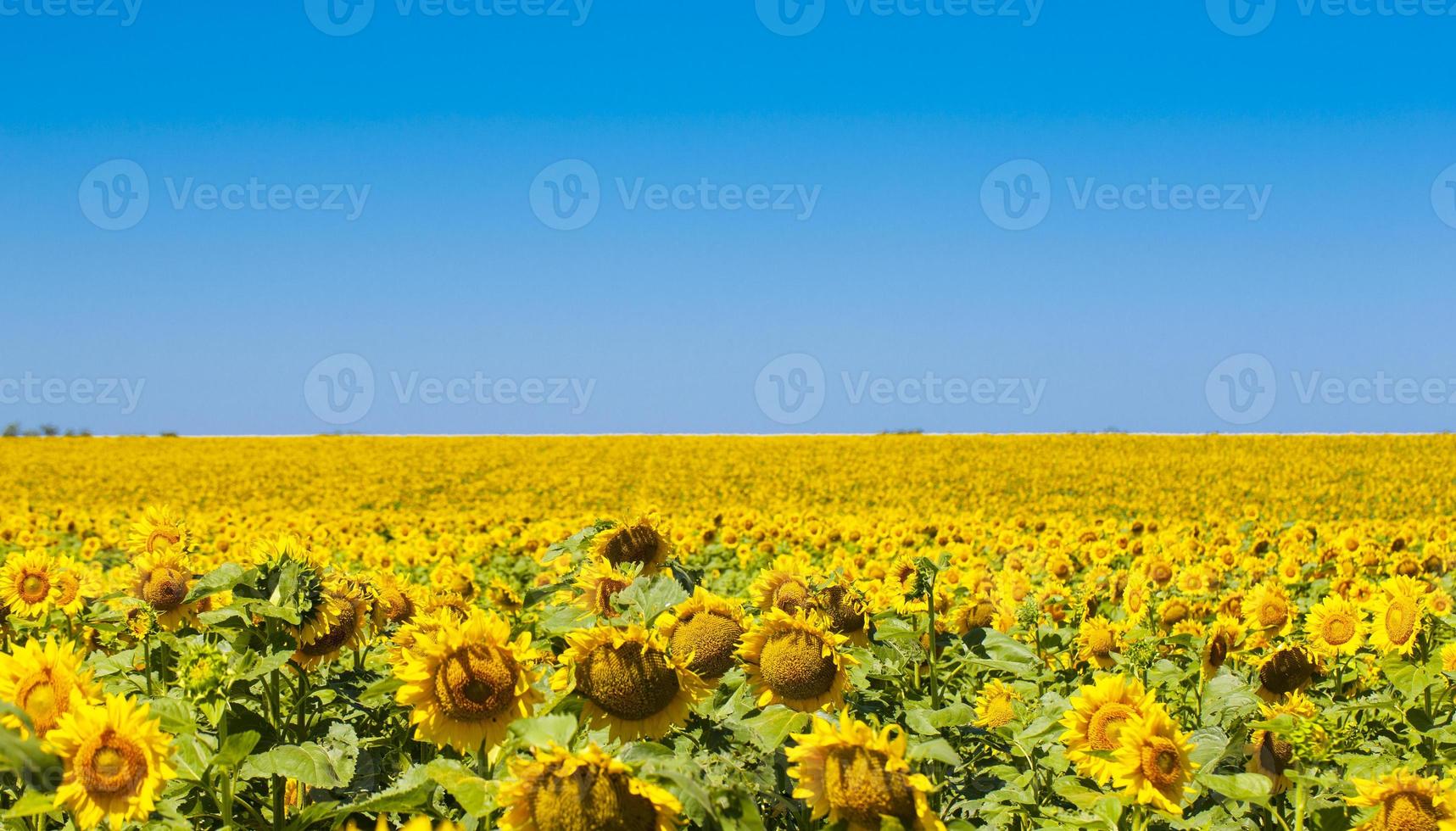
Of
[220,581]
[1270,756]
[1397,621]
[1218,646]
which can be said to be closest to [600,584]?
[220,581]

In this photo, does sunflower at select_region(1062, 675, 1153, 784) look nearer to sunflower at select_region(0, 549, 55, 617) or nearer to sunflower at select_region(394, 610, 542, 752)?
sunflower at select_region(394, 610, 542, 752)

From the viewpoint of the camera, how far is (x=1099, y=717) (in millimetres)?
2955

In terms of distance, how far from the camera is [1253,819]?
3219 mm

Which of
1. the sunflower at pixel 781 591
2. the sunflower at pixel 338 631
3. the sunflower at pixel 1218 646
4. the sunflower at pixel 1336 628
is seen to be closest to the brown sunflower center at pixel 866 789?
the sunflower at pixel 781 591

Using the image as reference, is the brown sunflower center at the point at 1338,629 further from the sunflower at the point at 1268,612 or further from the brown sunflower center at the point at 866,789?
the brown sunflower center at the point at 866,789

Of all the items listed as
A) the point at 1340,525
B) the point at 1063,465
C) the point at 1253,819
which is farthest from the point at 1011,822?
the point at 1063,465

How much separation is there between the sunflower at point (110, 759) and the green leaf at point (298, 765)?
37cm

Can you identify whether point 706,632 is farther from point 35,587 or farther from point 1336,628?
point 35,587

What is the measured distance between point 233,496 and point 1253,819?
78.8 ft

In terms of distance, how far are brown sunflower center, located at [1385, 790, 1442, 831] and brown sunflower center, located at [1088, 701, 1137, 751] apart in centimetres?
59

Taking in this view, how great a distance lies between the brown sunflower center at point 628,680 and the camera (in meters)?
2.54

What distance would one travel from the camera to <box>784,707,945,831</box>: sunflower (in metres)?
2.16

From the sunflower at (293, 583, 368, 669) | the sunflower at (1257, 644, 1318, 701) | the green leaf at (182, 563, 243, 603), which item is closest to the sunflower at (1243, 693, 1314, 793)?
the sunflower at (1257, 644, 1318, 701)

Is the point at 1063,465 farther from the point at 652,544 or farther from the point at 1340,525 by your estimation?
the point at 652,544
